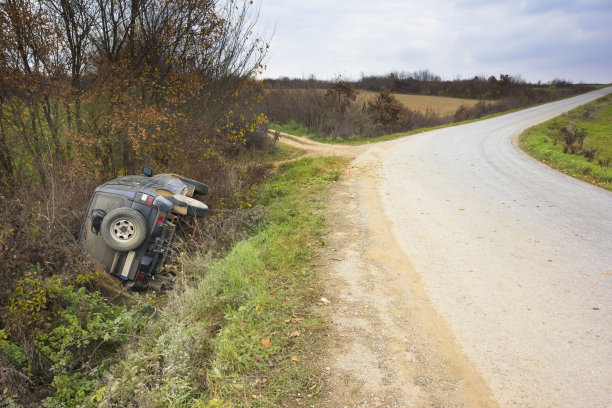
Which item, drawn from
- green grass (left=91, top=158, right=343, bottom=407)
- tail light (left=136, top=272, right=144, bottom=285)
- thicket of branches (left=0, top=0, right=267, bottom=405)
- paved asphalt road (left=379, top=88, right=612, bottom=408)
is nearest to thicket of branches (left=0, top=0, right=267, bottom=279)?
thicket of branches (left=0, top=0, right=267, bottom=405)

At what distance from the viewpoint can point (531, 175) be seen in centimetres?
1116

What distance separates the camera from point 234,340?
4.00m

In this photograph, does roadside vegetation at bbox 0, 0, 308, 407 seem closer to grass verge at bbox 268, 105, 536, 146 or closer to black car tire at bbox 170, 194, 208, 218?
black car tire at bbox 170, 194, 208, 218

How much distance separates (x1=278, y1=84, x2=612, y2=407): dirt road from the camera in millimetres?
3449

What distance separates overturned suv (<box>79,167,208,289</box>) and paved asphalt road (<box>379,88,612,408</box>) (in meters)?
4.04

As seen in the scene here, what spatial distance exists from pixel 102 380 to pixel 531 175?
11586mm

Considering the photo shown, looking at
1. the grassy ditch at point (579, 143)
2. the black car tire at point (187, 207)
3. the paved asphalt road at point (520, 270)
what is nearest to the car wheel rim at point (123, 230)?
the black car tire at point (187, 207)

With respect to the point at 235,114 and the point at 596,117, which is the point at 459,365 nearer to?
the point at 235,114

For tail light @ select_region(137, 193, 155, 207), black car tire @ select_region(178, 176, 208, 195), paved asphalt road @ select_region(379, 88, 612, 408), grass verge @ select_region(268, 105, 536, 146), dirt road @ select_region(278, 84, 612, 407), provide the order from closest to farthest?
dirt road @ select_region(278, 84, 612, 407) → paved asphalt road @ select_region(379, 88, 612, 408) → tail light @ select_region(137, 193, 155, 207) → black car tire @ select_region(178, 176, 208, 195) → grass verge @ select_region(268, 105, 536, 146)

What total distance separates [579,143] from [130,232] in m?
19.7

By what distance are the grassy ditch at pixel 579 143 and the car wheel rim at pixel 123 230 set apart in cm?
1143

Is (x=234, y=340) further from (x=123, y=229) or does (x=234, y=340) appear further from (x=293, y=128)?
(x=293, y=128)

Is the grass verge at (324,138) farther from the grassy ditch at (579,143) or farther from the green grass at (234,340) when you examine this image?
the green grass at (234,340)

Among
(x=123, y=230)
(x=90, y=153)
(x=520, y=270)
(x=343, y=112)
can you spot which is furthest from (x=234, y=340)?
(x=343, y=112)
